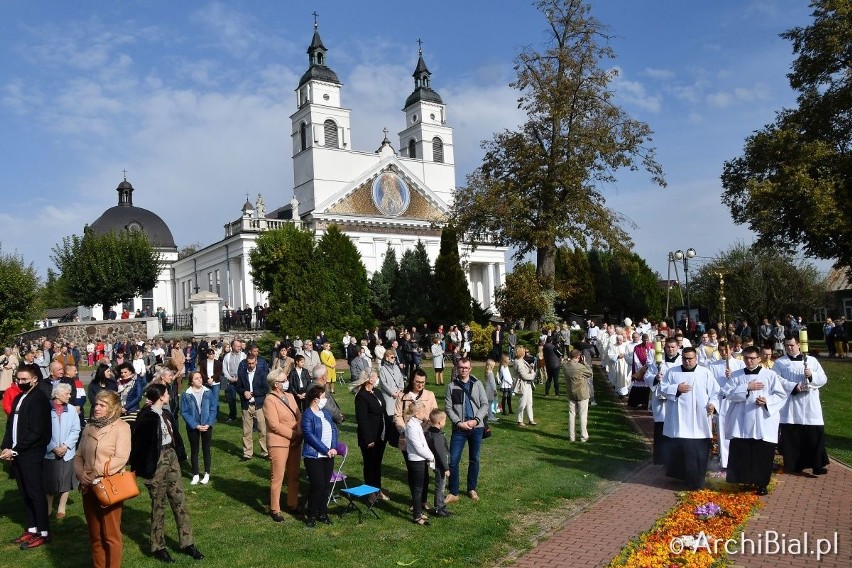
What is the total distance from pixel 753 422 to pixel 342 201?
52127mm

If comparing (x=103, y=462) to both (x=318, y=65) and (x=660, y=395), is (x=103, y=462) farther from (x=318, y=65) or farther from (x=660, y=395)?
(x=318, y=65)

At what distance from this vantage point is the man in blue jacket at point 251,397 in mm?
12719

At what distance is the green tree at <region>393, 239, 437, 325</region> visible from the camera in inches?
1837

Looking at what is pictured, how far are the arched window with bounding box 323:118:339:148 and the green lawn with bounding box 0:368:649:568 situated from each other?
54545 mm

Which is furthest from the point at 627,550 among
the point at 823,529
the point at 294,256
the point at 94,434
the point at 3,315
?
the point at 3,315

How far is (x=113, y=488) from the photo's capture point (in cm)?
677

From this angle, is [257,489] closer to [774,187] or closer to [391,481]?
[391,481]

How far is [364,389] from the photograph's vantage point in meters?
9.89

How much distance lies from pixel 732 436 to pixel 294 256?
31629 mm

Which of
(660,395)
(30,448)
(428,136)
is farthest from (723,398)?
(428,136)

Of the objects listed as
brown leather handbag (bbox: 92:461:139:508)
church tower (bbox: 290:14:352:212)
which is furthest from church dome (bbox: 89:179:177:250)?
brown leather handbag (bbox: 92:461:139:508)

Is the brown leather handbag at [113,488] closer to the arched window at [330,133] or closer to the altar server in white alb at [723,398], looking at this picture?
the altar server in white alb at [723,398]

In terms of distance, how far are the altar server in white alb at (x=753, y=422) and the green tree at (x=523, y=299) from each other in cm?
2323

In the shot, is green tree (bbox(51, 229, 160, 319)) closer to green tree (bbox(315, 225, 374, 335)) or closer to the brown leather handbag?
green tree (bbox(315, 225, 374, 335))
